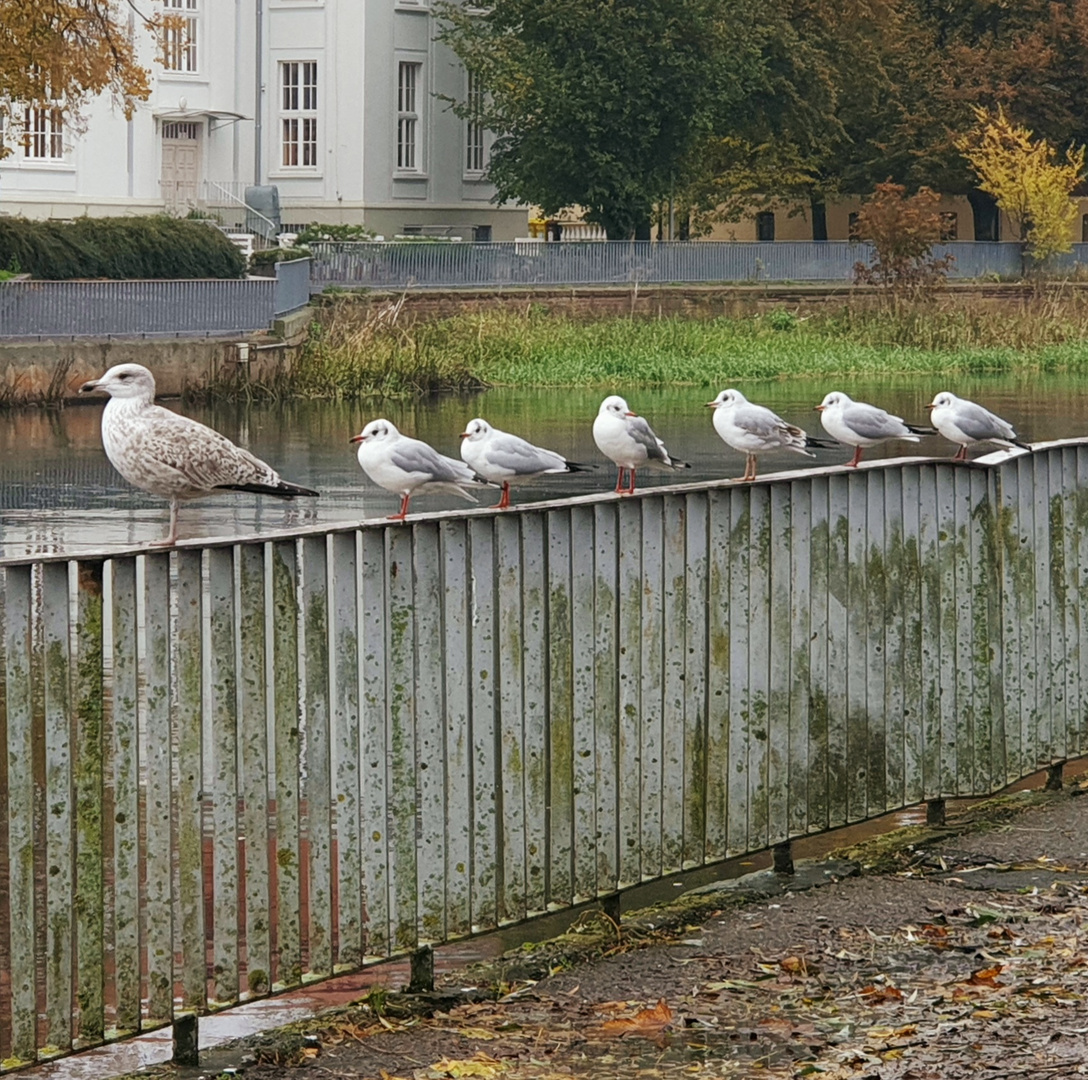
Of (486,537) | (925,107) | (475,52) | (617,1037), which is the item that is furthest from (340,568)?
(925,107)

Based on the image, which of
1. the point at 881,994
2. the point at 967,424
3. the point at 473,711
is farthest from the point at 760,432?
the point at 881,994

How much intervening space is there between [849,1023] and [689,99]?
5489cm

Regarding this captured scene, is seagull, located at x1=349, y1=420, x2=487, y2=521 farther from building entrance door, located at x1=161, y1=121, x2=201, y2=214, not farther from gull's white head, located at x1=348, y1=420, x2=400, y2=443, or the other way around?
building entrance door, located at x1=161, y1=121, x2=201, y2=214

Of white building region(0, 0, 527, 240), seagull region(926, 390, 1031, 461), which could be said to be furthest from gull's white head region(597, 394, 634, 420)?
white building region(0, 0, 527, 240)

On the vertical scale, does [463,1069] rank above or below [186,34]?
below

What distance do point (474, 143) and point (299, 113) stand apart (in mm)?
5549

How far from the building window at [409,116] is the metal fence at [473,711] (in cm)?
5554

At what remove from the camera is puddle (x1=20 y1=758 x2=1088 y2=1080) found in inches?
227

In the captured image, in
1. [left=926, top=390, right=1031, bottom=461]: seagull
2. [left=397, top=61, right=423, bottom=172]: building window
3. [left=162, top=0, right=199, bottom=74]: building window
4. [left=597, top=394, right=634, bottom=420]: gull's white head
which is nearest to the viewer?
[left=597, top=394, right=634, bottom=420]: gull's white head

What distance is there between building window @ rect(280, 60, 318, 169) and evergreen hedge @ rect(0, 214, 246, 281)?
57.3ft

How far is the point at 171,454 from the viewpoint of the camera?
7.30 m

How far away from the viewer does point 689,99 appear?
5938 cm

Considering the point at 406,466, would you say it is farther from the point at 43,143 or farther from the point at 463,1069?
the point at 43,143

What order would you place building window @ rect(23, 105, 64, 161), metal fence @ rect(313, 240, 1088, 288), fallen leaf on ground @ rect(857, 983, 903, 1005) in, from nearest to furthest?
1. fallen leaf on ground @ rect(857, 983, 903, 1005)
2. metal fence @ rect(313, 240, 1088, 288)
3. building window @ rect(23, 105, 64, 161)
